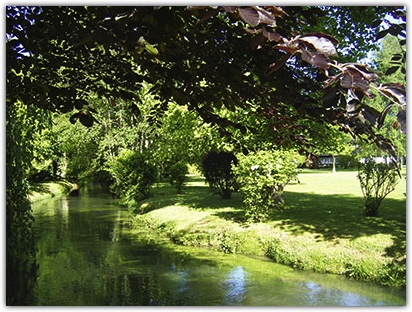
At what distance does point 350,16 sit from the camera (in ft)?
25.1

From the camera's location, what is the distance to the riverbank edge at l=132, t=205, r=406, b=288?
5473 millimetres

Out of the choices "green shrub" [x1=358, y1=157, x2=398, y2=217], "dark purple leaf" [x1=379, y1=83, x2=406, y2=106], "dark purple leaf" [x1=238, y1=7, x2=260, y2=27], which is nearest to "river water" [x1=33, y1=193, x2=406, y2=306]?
"green shrub" [x1=358, y1=157, x2=398, y2=217]

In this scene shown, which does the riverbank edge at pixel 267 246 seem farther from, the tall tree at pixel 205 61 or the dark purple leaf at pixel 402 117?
the dark purple leaf at pixel 402 117

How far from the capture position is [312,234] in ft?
23.2

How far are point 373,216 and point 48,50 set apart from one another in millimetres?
6922

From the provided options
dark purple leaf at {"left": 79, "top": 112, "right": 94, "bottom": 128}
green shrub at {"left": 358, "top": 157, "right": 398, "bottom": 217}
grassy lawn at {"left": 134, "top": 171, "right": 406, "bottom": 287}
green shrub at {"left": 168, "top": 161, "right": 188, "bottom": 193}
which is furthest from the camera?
green shrub at {"left": 168, "top": 161, "right": 188, "bottom": 193}

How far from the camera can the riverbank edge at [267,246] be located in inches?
215

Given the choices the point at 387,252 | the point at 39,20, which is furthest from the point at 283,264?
the point at 39,20

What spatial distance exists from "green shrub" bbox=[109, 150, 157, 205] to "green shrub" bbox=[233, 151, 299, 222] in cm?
670

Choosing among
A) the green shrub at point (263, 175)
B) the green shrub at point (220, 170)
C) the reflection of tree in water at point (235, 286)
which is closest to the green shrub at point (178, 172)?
the green shrub at point (220, 170)

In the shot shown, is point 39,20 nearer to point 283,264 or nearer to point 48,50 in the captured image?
point 48,50

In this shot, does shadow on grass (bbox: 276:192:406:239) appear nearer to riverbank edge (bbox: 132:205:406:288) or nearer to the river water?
riverbank edge (bbox: 132:205:406:288)

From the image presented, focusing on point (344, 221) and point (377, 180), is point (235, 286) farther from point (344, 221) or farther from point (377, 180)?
point (377, 180)

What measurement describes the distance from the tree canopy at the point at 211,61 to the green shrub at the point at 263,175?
4.25 metres
